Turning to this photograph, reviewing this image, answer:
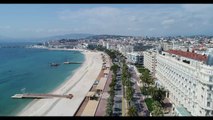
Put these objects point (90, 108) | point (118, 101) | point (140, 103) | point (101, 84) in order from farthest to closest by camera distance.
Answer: point (101, 84) < point (118, 101) < point (140, 103) < point (90, 108)

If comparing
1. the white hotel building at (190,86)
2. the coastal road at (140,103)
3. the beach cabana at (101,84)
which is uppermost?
the white hotel building at (190,86)

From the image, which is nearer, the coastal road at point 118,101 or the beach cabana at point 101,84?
the coastal road at point 118,101

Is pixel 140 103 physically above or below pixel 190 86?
below

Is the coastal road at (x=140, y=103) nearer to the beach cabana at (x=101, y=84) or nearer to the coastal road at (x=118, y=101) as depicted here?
the coastal road at (x=118, y=101)

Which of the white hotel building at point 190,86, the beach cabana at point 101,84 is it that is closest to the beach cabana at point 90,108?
the beach cabana at point 101,84

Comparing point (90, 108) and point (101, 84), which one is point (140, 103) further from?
point (101, 84)

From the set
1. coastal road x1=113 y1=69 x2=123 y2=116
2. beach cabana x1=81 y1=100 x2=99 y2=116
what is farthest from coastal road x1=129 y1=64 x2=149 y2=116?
beach cabana x1=81 y1=100 x2=99 y2=116

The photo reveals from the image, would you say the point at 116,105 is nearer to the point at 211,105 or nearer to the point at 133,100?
the point at 133,100

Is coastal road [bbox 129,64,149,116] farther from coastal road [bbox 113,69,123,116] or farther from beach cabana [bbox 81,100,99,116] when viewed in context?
beach cabana [bbox 81,100,99,116]

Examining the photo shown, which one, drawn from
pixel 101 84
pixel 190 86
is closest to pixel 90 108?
pixel 190 86
